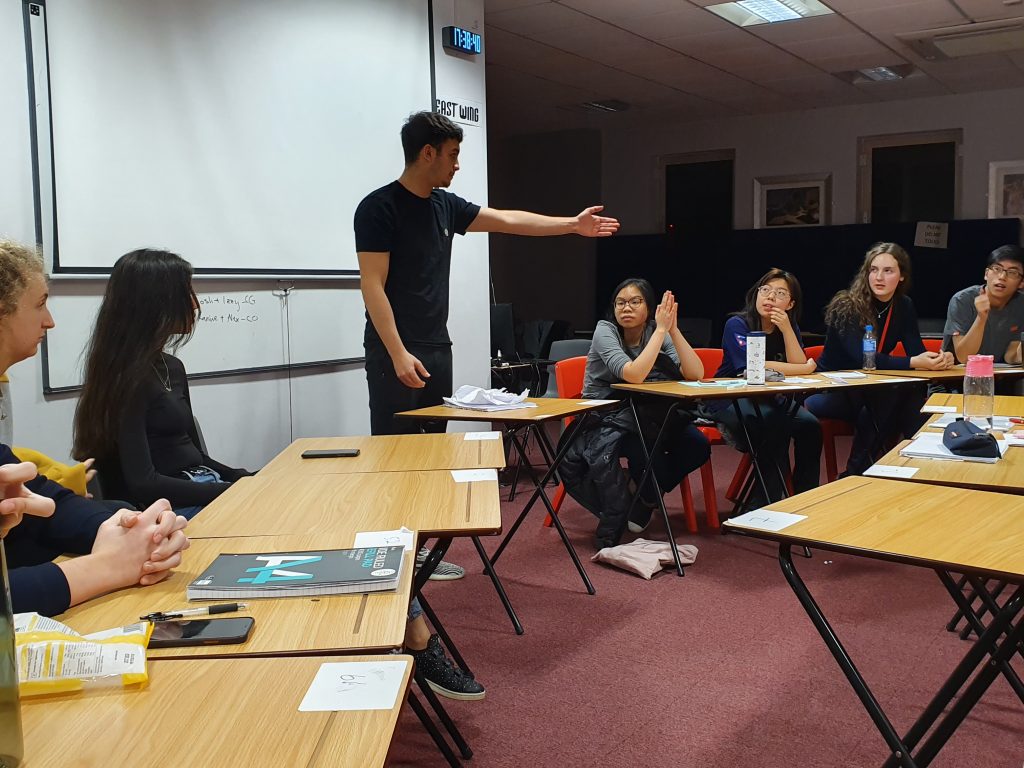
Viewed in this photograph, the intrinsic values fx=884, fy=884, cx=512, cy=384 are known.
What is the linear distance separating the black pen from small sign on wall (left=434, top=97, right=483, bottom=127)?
377cm

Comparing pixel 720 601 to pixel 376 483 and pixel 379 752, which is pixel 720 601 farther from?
pixel 379 752

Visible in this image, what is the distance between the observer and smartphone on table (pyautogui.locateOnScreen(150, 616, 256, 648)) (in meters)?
1.12

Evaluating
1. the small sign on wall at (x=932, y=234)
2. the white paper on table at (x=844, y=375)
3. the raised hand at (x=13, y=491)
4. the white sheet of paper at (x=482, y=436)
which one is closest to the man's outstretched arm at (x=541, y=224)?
the white sheet of paper at (x=482, y=436)

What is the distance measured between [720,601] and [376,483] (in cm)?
160

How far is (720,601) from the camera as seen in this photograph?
124 inches

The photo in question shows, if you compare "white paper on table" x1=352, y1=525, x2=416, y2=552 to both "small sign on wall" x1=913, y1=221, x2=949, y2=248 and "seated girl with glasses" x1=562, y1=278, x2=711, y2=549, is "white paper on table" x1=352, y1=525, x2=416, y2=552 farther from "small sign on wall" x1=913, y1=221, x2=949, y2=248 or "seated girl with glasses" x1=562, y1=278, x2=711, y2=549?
"small sign on wall" x1=913, y1=221, x2=949, y2=248

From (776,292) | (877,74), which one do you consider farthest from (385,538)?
(877,74)

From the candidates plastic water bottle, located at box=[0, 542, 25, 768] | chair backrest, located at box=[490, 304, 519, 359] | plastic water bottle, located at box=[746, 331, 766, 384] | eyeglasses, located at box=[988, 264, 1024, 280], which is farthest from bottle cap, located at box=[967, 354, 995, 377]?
chair backrest, located at box=[490, 304, 519, 359]

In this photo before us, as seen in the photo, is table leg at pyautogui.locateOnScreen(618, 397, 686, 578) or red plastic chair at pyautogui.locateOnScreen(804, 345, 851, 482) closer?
table leg at pyautogui.locateOnScreen(618, 397, 686, 578)

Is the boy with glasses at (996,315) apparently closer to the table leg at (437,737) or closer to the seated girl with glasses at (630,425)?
the seated girl with glasses at (630,425)

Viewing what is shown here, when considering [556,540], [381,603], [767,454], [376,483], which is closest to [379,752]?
[381,603]

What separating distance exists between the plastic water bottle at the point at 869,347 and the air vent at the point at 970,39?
8.94 feet

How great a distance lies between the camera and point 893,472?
2070mm

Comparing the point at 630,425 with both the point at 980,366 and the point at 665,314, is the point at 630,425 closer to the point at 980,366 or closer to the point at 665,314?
the point at 665,314
